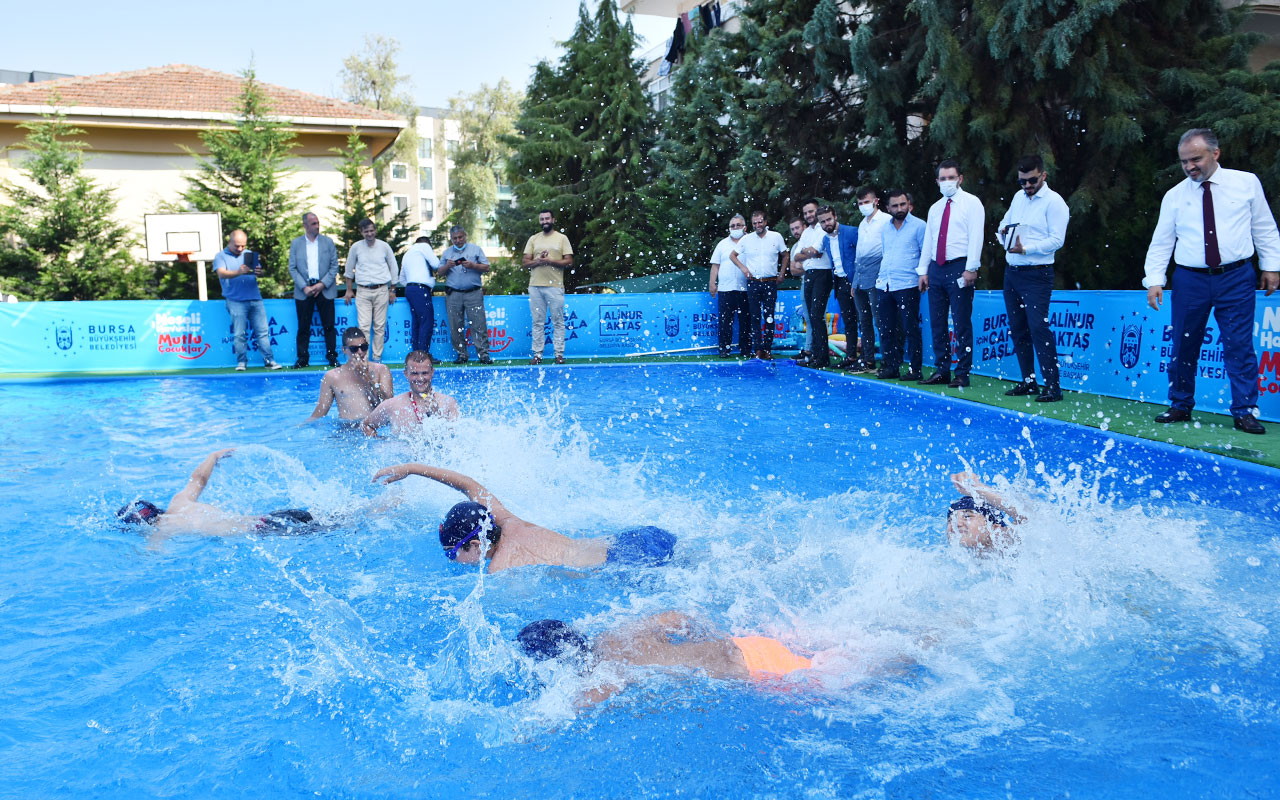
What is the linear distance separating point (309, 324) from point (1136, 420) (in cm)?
1176

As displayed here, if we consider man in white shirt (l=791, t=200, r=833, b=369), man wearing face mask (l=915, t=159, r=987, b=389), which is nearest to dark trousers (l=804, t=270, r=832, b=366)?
man in white shirt (l=791, t=200, r=833, b=369)

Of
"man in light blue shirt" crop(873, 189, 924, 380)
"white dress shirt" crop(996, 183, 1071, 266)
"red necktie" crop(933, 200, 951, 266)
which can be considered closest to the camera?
"white dress shirt" crop(996, 183, 1071, 266)

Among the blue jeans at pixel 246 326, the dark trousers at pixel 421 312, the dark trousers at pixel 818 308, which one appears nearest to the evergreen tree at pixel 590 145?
the dark trousers at pixel 421 312

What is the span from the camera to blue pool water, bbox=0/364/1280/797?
318 centimetres

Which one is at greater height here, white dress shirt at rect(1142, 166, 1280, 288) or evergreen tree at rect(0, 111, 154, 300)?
evergreen tree at rect(0, 111, 154, 300)

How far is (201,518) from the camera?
19.1 ft

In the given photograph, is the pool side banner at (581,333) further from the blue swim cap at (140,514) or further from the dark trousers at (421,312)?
the blue swim cap at (140,514)

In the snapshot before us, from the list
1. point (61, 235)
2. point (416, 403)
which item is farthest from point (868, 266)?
point (61, 235)

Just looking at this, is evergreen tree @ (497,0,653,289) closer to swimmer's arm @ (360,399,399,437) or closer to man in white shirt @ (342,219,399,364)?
man in white shirt @ (342,219,399,364)

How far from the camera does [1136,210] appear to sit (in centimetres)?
1474

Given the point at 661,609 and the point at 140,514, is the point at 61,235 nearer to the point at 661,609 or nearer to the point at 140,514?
the point at 140,514

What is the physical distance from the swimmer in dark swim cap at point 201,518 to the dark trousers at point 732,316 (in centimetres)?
1025

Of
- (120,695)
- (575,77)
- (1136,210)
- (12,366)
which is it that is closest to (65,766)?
(120,695)

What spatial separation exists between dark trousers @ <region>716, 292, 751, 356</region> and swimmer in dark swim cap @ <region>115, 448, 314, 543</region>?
10.3 meters
